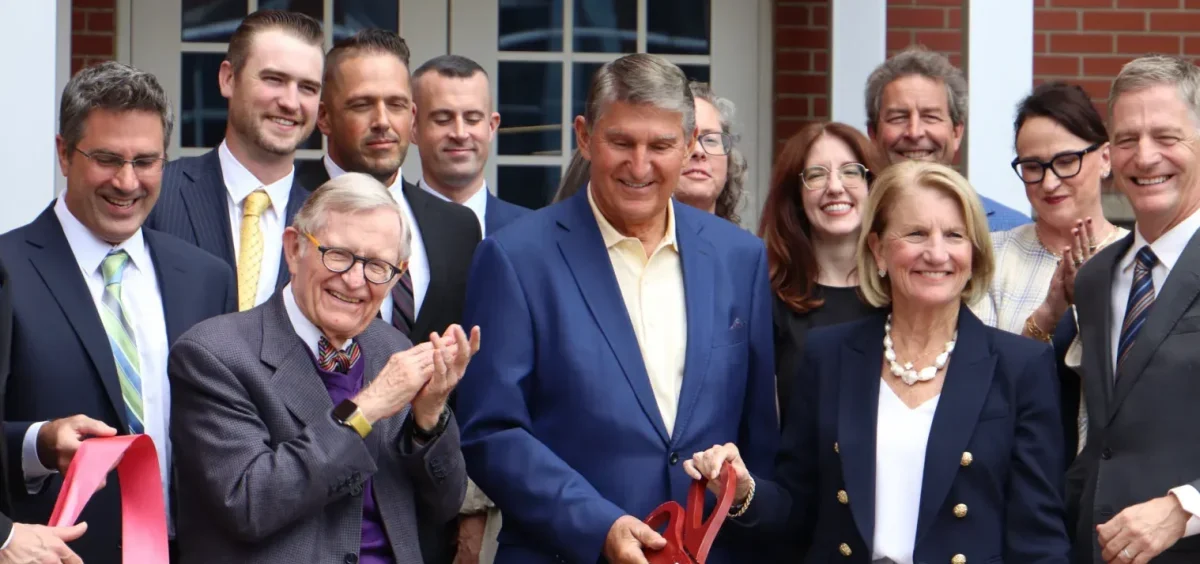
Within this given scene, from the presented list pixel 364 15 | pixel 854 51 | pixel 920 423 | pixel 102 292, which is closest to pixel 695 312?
pixel 920 423

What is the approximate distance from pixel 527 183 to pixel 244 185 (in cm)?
291

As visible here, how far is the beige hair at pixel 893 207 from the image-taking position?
3.82 meters

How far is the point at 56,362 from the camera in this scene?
12.0 ft

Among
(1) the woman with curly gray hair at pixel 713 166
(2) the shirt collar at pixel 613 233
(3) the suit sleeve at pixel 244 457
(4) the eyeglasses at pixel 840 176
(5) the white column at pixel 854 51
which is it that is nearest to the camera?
(3) the suit sleeve at pixel 244 457

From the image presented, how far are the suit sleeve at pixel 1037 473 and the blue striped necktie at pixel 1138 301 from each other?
6.9 inches

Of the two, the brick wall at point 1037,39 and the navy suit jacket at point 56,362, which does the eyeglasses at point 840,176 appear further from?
the brick wall at point 1037,39

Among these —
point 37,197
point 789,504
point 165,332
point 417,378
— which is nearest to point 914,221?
point 789,504

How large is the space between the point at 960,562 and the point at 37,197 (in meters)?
2.58

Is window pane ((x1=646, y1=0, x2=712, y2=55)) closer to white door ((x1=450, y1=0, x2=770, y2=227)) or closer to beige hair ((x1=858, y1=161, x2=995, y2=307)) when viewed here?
white door ((x1=450, y1=0, x2=770, y2=227))

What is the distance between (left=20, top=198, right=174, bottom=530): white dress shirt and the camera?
12.4 ft

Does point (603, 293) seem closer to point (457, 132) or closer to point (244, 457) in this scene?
point (244, 457)

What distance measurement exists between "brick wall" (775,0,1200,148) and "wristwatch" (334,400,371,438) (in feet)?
13.0

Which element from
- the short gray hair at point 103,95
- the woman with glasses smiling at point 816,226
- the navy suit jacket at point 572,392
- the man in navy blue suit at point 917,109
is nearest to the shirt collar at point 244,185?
the short gray hair at point 103,95

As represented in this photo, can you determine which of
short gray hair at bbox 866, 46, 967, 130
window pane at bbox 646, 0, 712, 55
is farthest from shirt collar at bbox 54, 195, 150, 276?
window pane at bbox 646, 0, 712, 55
